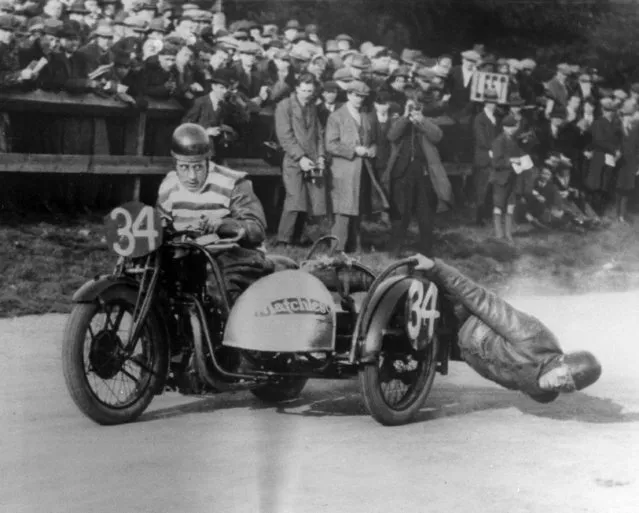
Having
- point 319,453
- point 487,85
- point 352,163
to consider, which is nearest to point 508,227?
point 487,85

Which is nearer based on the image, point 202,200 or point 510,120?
point 202,200

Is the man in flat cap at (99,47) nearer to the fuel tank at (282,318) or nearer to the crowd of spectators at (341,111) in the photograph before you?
the crowd of spectators at (341,111)

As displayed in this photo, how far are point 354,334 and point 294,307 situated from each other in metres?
0.32

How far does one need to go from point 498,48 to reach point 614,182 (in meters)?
2.44

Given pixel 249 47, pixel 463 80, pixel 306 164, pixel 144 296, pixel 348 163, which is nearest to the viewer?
pixel 144 296

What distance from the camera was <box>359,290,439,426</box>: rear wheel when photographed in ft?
21.3

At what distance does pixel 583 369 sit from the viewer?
6.50 meters

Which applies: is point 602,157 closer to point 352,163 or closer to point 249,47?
point 352,163

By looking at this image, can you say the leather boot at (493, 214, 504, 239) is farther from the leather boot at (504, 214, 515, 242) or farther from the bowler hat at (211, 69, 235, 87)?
the bowler hat at (211, 69, 235, 87)

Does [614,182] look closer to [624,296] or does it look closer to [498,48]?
[624,296]

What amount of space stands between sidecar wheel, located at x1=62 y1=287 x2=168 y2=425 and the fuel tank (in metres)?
0.39

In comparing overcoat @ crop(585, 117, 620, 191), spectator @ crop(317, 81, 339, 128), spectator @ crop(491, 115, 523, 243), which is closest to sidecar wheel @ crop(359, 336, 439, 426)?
spectator @ crop(317, 81, 339, 128)

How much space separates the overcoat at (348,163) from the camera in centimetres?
1114

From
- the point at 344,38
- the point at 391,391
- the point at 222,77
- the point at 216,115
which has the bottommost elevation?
the point at 391,391
